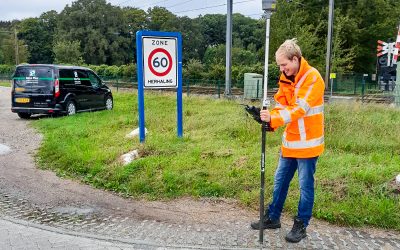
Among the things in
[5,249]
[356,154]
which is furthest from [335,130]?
[5,249]

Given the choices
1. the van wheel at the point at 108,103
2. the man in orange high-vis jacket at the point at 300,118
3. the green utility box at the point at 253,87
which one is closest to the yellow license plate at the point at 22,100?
the van wheel at the point at 108,103

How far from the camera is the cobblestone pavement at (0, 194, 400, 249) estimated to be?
13.4 ft

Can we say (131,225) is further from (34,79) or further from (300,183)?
(34,79)

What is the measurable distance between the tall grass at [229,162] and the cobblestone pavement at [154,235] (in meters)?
0.45

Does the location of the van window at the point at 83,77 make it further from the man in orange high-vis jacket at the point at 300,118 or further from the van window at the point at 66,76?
the man in orange high-vis jacket at the point at 300,118

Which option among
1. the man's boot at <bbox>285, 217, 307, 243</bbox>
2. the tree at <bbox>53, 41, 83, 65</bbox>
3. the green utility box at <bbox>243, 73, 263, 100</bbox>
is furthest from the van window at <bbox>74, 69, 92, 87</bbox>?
the tree at <bbox>53, 41, 83, 65</bbox>

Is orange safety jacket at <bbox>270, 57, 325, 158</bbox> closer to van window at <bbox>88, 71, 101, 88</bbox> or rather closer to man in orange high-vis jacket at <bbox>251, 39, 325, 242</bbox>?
man in orange high-vis jacket at <bbox>251, 39, 325, 242</bbox>

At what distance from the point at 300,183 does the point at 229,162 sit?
8.34 ft

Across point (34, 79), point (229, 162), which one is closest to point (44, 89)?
point (34, 79)

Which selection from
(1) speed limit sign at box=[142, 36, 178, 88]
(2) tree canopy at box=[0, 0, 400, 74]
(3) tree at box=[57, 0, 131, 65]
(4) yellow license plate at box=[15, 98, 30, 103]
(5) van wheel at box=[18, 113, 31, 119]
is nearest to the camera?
(1) speed limit sign at box=[142, 36, 178, 88]

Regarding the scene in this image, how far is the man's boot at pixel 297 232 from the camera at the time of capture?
409 centimetres

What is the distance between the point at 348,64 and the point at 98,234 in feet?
114

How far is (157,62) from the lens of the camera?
26.5ft

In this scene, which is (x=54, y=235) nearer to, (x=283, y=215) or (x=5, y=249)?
(x=5, y=249)
